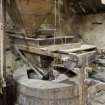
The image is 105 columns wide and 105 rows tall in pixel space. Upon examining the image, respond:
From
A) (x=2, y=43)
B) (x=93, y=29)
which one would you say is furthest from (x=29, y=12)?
(x=93, y=29)

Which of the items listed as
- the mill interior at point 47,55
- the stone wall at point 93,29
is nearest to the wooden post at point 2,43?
the mill interior at point 47,55

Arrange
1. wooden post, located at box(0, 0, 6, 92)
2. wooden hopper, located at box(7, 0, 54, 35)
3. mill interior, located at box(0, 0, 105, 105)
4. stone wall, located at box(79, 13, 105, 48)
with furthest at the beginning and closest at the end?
1. stone wall, located at box(79, 13, 105, 48)
2. wooden hopper, located at box(7, 0, 54, 35)
3. wooden post, located at box(0, 0, 6, 92)
4. mill interior, located at box(0, 0, 105, 105)

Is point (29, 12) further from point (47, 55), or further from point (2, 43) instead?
point (47, 55)

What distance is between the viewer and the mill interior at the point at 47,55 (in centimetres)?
396

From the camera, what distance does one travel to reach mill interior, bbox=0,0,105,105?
3963 millimetres

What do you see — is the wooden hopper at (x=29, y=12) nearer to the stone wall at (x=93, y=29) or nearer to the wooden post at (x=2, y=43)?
the wooden post at (x=2, y=43)

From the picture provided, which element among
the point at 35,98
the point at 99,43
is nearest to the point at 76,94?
the point at 35,98

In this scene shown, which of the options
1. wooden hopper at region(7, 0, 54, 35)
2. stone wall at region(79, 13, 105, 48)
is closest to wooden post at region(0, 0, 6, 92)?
wooden hopper at region(7, 0, 54, 35)

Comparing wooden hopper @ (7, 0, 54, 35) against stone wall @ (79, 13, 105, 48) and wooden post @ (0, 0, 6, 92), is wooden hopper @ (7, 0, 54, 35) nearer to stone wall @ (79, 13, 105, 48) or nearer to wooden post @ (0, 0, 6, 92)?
wooden post @ (0, 0, 6, 92)

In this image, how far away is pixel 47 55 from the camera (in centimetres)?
412

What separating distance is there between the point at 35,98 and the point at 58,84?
479mm

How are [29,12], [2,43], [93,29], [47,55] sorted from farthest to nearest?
[93,29], [29,12], [2,43], [47,55]

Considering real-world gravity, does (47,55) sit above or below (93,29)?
below

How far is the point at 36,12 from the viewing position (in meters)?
4.48
